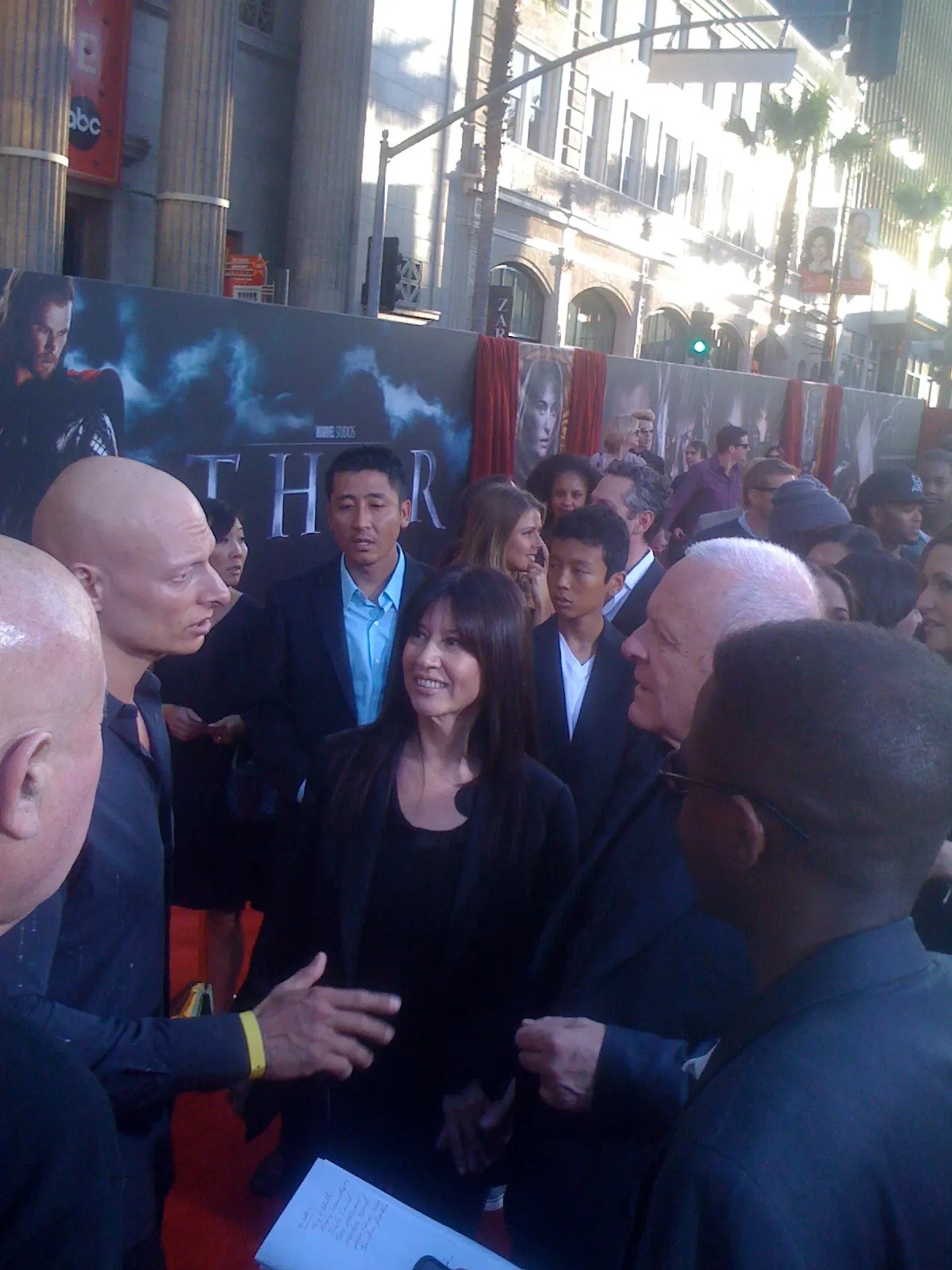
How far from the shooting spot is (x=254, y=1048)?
1856 millimetres

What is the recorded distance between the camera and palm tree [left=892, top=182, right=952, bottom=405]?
151 feet

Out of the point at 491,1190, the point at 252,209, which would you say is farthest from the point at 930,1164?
the point at 252,209

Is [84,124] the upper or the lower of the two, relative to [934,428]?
upper

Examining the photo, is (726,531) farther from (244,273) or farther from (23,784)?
(244,273)

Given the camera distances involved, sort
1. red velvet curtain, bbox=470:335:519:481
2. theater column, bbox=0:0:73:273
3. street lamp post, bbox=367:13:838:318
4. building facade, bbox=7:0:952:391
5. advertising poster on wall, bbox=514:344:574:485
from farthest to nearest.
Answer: building facade, bbox=7:0:952:391
theater column, bbox=0:0:73:273
street lamp post, bbox=367:13:838:318
advertising poster on wall, bbox=514:344:574:485
red velvet curtain, bbox=470:335:519:481

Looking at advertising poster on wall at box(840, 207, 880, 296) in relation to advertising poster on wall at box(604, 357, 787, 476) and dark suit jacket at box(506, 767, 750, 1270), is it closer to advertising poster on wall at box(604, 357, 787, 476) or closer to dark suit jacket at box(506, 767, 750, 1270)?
advertising poster on wall at box(604, 357, 787, 476)

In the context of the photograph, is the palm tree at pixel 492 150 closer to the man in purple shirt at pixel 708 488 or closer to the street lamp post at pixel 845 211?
the man in purple shirt at pixel 708 488

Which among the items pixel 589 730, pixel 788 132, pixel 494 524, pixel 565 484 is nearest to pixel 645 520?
pixel 565 484

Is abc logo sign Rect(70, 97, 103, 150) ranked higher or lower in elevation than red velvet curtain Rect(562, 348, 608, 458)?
higher

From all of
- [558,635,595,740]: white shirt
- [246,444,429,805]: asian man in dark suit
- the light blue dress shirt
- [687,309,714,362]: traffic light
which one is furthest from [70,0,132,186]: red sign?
[558,635,595,740]: white shirt

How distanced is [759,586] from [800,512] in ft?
10.9

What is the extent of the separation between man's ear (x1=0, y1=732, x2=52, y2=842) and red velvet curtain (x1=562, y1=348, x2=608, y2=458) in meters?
8.72

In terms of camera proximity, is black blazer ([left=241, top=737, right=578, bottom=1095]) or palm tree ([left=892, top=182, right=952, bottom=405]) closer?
black blazer ([left=241, top=737, right=578, bottom=1095])

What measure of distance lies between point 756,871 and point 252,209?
56.3 ft
